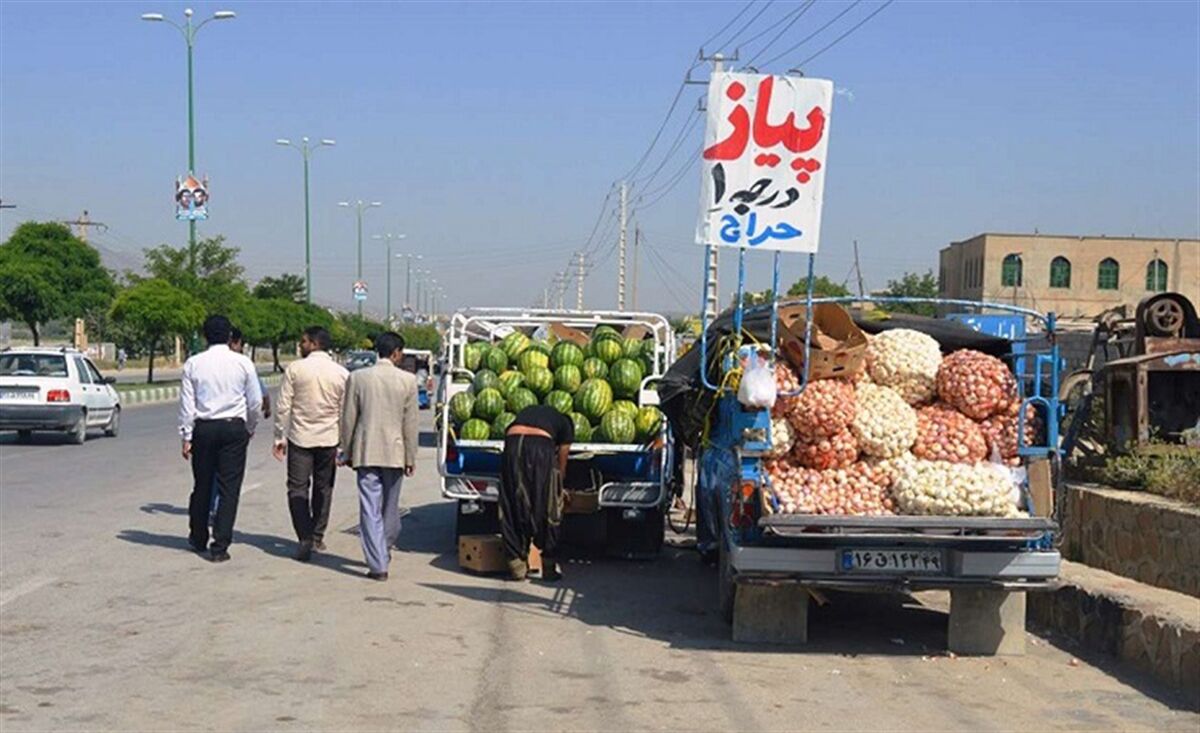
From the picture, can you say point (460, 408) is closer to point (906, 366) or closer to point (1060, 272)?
point (906, 366)

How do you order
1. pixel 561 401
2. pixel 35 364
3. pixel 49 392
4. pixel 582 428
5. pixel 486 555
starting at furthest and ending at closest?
1. pixel 35 364
2. pixel 49 392
3. pixel 561 401
4. pixel 582 428
5. pixel 486 555

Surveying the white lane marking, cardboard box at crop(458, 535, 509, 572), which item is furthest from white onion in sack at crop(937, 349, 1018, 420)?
the white lane marking

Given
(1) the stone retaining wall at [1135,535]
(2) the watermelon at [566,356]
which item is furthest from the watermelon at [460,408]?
(1) the stone retaining wall at [1135,535]

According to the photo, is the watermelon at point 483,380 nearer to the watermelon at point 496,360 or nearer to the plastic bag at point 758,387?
the watermelon at point 496,360

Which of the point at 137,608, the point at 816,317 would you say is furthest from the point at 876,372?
the point at 137,608

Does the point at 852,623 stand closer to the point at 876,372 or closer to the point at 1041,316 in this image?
the point at 876,372

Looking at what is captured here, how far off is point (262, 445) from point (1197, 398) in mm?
18476

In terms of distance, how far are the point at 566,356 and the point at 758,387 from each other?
5.00m

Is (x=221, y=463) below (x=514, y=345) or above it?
below

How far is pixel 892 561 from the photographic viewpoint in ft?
27.5

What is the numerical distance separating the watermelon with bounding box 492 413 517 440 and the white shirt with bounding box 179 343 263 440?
85.1 inches

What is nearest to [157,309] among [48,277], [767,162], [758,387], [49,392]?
[48,277]

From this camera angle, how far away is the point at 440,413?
12711 mm

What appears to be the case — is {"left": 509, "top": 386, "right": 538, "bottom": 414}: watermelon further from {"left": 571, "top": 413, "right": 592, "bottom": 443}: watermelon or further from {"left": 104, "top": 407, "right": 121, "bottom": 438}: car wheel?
{"left": 104, "top": 407, "right": 121, "bottom": 438}: car wheel
